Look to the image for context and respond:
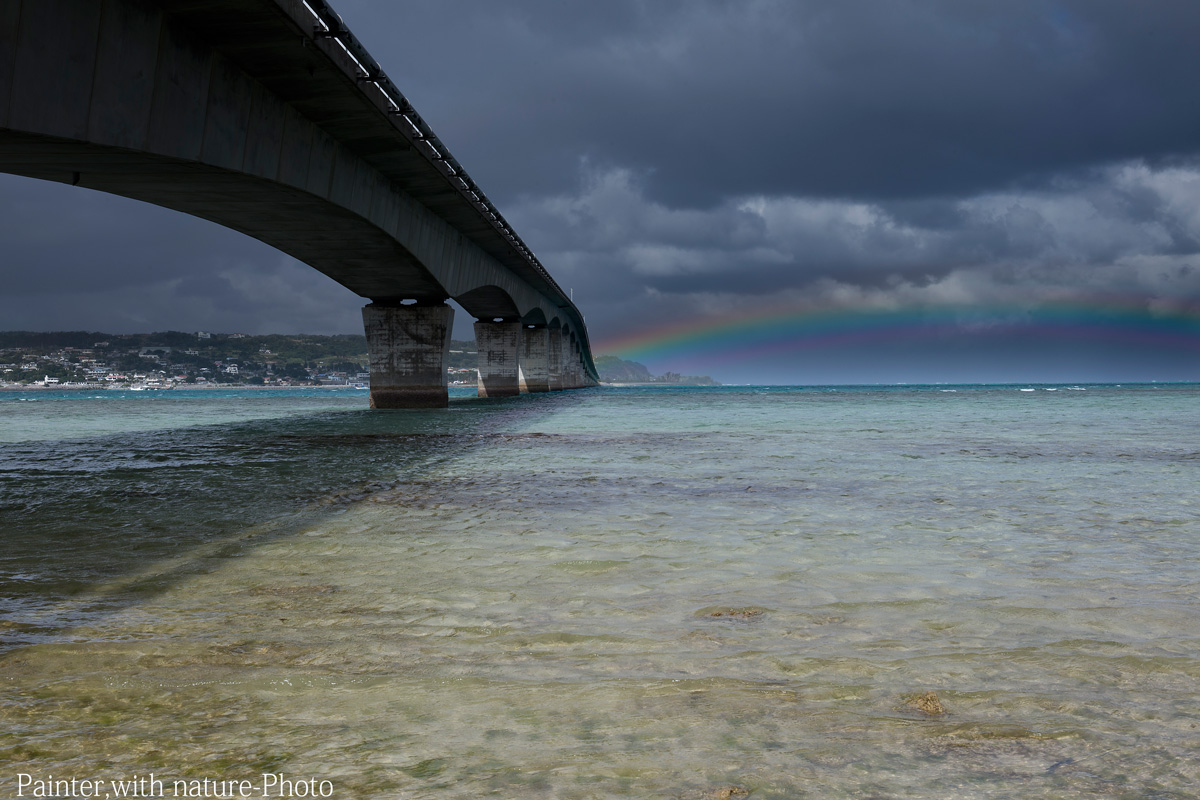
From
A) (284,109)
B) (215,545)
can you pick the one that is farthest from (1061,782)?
(284,109)

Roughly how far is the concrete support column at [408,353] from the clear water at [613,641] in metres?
32.0

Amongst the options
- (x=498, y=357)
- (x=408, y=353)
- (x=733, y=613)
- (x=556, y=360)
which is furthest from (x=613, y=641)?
(x=556, y=360)

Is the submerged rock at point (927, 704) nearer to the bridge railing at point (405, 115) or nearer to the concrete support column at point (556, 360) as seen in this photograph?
the bridge railing at point (405, 115)

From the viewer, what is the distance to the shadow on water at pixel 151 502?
18.8ft

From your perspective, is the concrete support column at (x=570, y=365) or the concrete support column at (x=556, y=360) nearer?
the concrete support column at (x=556, y=360)

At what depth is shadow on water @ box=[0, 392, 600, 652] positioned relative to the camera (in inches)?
226

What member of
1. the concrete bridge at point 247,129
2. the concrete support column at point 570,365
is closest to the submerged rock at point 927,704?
the concrete bridge at point 247,129

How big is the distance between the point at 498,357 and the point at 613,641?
62.8 metres

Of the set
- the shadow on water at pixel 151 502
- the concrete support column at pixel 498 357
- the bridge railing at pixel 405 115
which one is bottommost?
the shadow on water at pixel 151 502

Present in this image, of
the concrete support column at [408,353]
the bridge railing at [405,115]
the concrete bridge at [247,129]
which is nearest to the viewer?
the concrete bridge at [247,129]

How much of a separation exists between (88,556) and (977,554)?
7.50 m

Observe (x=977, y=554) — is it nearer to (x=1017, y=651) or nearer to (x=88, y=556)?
(x=1017, y=651)

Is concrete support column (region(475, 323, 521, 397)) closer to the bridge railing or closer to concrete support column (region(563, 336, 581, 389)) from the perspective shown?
the bridge railing

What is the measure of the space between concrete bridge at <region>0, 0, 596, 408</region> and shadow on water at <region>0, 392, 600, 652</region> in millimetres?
5372
